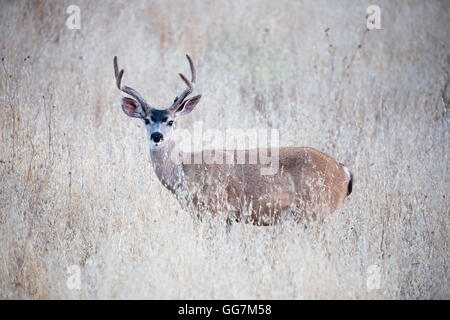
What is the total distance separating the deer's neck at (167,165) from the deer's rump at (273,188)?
132mm

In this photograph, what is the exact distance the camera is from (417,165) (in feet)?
20.9

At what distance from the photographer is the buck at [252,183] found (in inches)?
204

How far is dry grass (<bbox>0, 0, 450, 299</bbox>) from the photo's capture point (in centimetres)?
436

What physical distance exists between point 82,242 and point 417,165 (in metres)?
3.88

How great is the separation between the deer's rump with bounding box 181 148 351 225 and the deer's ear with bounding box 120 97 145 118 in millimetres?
801

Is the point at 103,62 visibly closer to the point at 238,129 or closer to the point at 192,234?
the point at 238,129

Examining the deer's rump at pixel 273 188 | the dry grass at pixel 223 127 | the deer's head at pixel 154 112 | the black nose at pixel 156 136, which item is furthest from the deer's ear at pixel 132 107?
the deer's rump at pixel 273 188

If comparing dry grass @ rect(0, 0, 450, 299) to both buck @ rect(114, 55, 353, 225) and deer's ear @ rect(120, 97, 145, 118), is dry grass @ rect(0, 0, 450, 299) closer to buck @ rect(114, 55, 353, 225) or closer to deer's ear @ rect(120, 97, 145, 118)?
buck @ rect(114, 55, 353, 225)

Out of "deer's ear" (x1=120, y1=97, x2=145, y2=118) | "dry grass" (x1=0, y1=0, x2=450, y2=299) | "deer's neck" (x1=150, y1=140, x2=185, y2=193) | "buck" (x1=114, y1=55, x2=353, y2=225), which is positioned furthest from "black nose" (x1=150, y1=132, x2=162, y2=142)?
"dry grass" (x1=0, y1=0, x2=450, y2=299)

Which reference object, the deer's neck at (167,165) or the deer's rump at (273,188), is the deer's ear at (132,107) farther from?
the deer's rump at (273,188)

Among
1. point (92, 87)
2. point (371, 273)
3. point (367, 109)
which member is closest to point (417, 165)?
point (367, 109)

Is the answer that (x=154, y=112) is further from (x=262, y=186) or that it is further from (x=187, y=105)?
(x=262, y=186)

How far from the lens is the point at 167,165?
17.7 feet

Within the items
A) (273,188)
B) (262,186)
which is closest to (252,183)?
(262,186)
